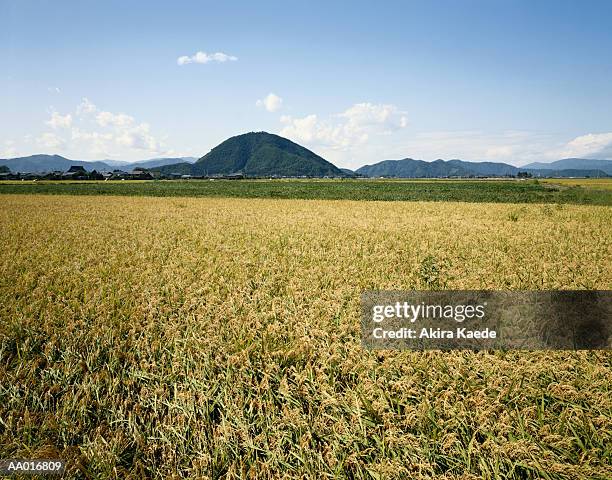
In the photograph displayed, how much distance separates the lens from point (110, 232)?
1497cm

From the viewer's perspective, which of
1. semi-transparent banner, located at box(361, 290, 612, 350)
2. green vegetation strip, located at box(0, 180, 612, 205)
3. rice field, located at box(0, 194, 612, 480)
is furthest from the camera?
green vegetation strip, located at box(0, 180, 612, 205)

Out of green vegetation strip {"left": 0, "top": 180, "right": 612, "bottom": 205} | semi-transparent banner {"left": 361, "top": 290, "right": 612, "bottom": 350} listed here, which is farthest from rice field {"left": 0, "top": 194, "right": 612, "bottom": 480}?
green vegetation strip {"left": 0, "top": 180, "right": 612, "bottom": 205}

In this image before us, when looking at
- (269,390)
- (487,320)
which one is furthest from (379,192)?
(269,390)

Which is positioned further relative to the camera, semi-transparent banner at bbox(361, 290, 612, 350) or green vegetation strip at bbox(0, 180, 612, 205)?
green vegetation strip at bbox(0, 180, 612, 205)

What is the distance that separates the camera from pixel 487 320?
17.7 feet

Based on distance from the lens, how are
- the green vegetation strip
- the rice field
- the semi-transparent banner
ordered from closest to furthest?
the rice field < the semi-transparent banner < the green vegetation strip

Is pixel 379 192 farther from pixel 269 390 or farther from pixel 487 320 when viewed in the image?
pixel 269 390

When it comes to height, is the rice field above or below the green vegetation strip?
below

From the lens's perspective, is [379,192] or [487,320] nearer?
[487,320]

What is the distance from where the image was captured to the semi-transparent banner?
4.79m

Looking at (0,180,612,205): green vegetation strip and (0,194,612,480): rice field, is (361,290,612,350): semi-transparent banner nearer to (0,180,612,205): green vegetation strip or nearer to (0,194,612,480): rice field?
(0,194,612,480): rice field

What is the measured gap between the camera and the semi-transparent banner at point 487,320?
4.79 meters

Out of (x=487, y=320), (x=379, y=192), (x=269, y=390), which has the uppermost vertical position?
(x=379, y=192)

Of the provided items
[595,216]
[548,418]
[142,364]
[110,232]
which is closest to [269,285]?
[142,364]
